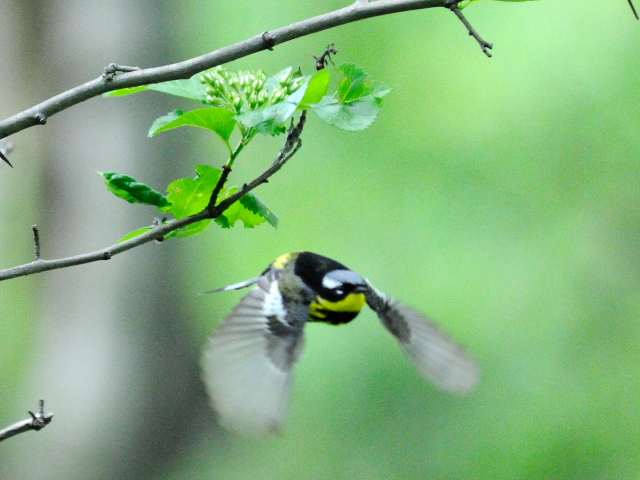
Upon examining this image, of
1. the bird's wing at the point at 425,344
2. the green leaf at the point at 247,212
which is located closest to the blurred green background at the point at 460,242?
the bird's wing at the point at 425,344

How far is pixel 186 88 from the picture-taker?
2.15ft

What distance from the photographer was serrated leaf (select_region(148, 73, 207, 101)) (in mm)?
635

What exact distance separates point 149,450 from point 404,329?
1677 mm

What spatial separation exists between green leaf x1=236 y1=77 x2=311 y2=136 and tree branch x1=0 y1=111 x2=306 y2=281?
0.04 metres

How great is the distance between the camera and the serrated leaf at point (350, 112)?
23.1 inches

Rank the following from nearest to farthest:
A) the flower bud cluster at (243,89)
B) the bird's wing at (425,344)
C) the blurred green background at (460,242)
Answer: the flower bud cluster at (243,89) → the bird's wing at (425,344) → the blurred green background at (460,242)

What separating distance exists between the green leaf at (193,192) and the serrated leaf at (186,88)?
0.07 m

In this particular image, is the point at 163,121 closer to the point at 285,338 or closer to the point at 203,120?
the point at 203,120

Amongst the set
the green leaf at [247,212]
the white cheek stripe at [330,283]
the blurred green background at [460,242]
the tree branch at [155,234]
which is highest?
the tree branch at [155,234]

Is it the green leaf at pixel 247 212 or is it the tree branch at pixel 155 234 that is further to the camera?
the green leaf at pixel 247 212

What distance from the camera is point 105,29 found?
7.61 feet

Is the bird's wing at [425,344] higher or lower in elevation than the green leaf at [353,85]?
lower

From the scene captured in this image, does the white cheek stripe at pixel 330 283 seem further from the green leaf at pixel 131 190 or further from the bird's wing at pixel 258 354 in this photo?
the green leaf at pixel 131 190

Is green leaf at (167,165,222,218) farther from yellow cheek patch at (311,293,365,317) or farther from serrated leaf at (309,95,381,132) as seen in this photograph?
yellow cheek patch at (311,293,365,317)
